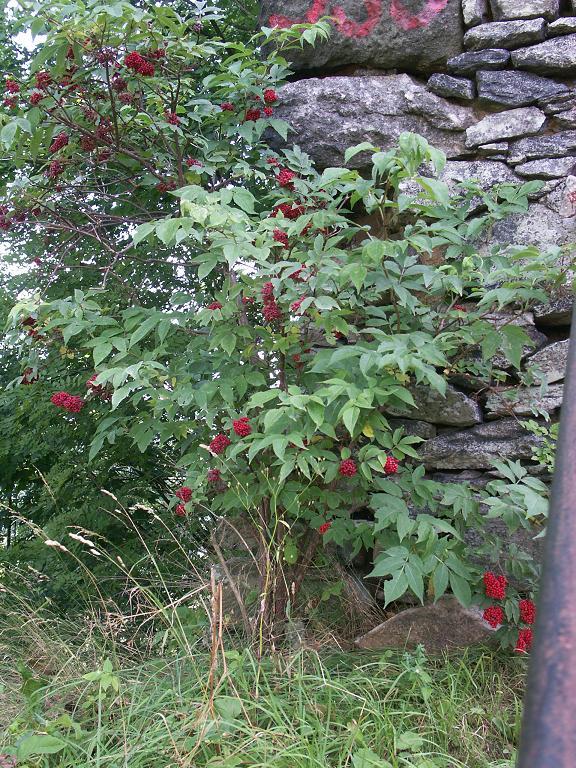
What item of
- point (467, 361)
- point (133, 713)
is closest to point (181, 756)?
point (133, 713)

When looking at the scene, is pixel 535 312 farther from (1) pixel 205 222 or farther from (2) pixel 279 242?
(1) pixel 205 222

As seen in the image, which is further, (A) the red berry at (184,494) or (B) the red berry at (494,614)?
(A) the red berry at (184,494)

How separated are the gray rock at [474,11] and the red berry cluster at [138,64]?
1364 millimetres

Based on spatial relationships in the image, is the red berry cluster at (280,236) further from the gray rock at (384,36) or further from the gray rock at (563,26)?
the gray rock at (563,26)

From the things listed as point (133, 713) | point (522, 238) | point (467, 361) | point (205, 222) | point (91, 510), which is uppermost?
point (205, 222)

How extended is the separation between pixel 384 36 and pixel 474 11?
14.8 inches

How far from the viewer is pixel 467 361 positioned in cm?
253

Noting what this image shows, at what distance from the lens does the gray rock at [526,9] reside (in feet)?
9.05

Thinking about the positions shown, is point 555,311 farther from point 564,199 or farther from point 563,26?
point 563,26

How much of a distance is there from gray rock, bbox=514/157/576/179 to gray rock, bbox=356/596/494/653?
5.49ft

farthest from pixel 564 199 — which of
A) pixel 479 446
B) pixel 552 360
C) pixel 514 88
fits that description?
pixel 479 446

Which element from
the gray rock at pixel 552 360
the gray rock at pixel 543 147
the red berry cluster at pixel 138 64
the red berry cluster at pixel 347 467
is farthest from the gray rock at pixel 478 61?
the red berry cluster at pixel 347 467

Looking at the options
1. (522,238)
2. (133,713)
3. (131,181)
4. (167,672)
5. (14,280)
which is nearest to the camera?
(133,713)

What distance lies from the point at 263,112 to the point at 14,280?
1.57 m
